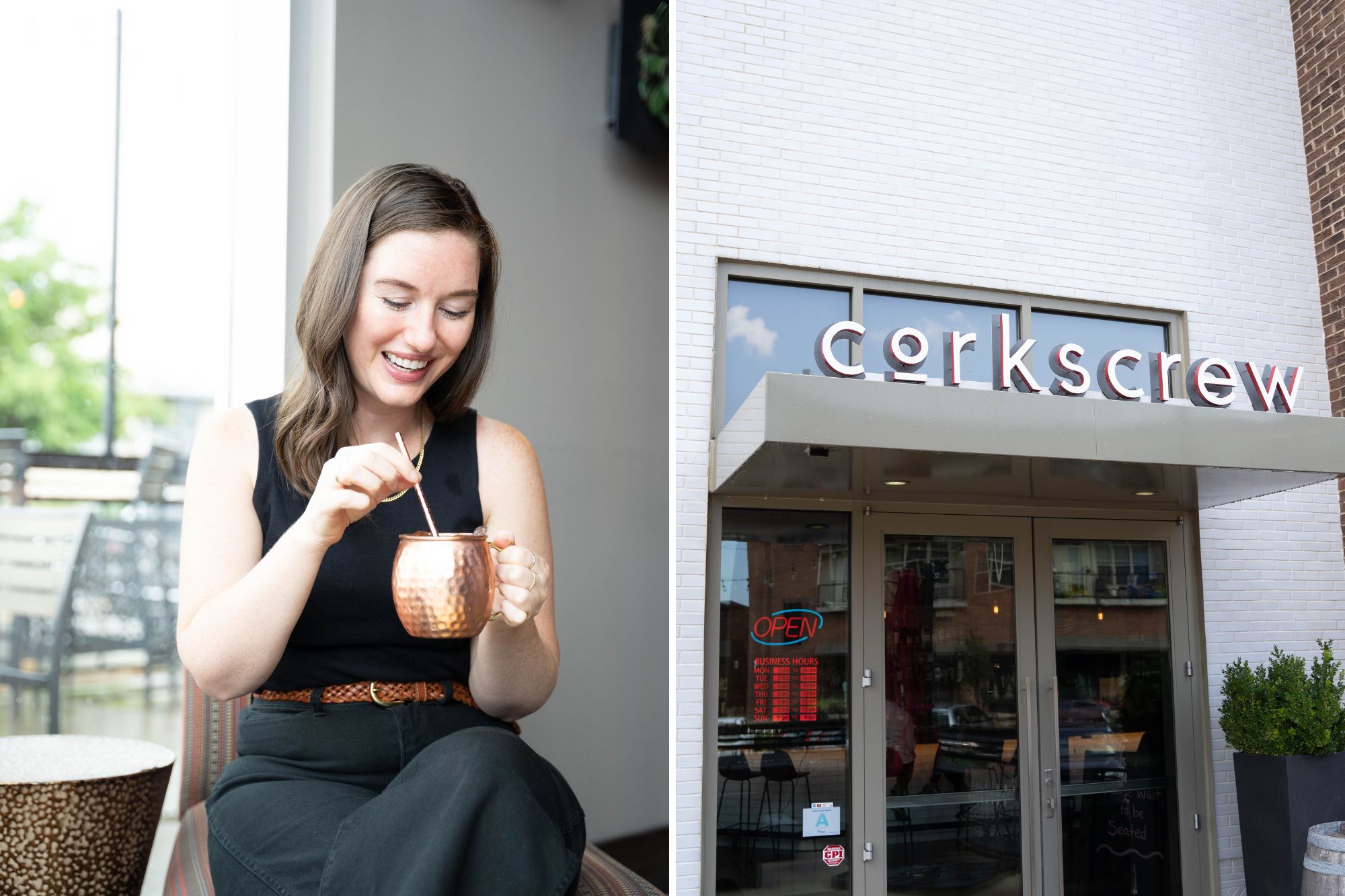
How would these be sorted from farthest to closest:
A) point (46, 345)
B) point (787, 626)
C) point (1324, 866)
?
point (787, 626) → point (1324, 866) → point (46, 345)

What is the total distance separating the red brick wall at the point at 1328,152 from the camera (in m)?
5.79

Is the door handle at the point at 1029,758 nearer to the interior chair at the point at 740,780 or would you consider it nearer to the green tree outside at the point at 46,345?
the interior chair at the point at 740,780

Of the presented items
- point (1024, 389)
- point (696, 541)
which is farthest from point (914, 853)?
point (1024, 389)

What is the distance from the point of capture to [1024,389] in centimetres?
425

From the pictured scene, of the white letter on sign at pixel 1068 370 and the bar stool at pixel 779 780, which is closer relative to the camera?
the white letter on sign at pixel 1068 370

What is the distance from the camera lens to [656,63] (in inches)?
185

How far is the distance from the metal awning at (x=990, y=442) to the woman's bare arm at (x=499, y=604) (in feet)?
5.02

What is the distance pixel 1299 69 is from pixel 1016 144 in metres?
2.36

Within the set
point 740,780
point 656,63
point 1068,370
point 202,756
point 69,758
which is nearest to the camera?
point 69,758

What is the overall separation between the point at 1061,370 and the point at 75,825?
403 centimetres

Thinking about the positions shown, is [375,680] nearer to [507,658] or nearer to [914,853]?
[507,658]

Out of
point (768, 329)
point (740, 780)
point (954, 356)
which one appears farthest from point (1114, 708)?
point (768, 329)

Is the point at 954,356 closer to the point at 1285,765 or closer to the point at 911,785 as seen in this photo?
the point at 911,785

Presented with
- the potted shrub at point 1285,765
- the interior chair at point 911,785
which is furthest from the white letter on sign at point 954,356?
the potted shrub at point 1285,765
